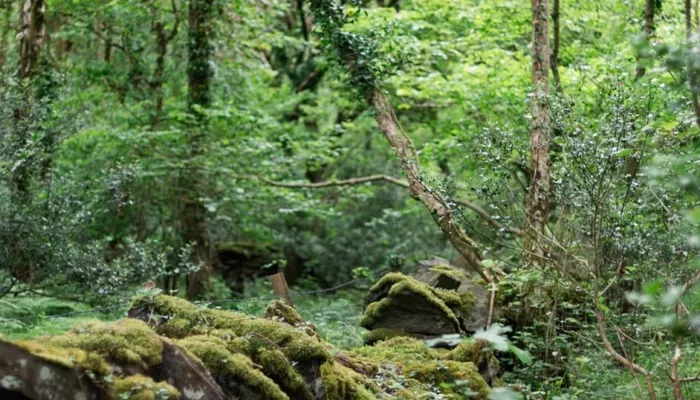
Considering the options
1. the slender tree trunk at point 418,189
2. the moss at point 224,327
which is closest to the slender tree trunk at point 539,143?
the slender tree trunk at point 418,189

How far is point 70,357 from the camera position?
3.87m

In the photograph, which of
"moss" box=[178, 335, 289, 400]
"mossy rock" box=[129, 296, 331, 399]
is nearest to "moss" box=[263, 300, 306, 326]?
"mossy rock" box=[129, 296, 331, 399]

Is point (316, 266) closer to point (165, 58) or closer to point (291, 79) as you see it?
point (291, 79)

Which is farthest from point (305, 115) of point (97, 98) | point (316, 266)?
point (97, 98)

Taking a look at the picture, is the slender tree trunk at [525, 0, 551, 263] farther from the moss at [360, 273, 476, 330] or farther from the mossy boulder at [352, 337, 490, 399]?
the mossy boulder at [352, 337, 490, 399]

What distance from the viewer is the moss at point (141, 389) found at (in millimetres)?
3957

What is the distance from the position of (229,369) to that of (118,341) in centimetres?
77

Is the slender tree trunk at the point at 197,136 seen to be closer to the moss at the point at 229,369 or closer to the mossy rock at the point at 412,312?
the mossy rock at the point at 412,312

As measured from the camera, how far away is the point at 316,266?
1906 centimetres

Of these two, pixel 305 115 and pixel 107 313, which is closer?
pixel 107 313

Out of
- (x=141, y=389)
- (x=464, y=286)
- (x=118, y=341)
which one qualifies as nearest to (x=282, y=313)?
(x=118, y=341)

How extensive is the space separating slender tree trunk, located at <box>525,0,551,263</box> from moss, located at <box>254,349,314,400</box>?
2.52m

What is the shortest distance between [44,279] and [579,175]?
6.82m

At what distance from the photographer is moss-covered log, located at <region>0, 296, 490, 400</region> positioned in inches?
148
